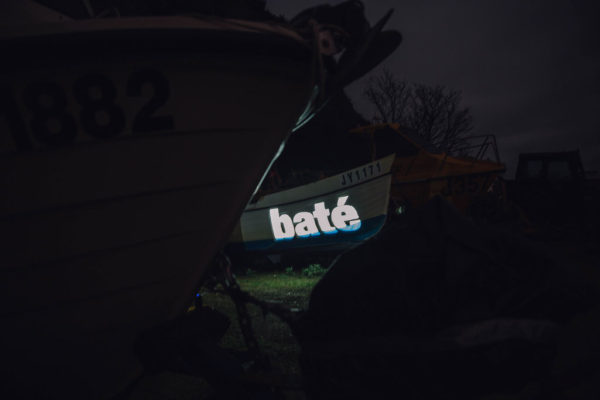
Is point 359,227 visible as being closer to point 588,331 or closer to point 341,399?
point 588,331

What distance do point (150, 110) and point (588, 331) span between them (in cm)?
379

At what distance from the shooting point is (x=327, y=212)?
19.1ft

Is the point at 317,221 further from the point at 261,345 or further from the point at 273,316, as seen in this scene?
the point at 261,345

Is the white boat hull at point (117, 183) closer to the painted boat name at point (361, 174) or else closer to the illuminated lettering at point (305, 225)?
the painted boat name at point (361, 174)

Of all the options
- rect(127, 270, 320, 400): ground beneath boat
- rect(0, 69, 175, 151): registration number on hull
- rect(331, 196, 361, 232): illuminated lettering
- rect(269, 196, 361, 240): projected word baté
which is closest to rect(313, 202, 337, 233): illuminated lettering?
rect(269, 196, 361, 240): projected word baté

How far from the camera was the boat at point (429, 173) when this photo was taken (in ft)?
25.4

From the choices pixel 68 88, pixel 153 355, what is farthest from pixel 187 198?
pixel 153 355

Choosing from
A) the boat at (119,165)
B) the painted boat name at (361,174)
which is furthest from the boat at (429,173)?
the boat at (119,165)

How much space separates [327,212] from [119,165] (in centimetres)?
470

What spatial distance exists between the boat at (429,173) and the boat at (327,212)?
6.90ft

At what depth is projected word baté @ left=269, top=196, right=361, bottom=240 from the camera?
572 centimetres

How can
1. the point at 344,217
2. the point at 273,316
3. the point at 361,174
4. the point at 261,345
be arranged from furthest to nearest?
the point at 344,217, the point at 361,174, the point at 273,316, the point at 261,345

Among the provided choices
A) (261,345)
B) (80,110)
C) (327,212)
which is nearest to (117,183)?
(80,110)

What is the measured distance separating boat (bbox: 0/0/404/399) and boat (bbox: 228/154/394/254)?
4.08m
